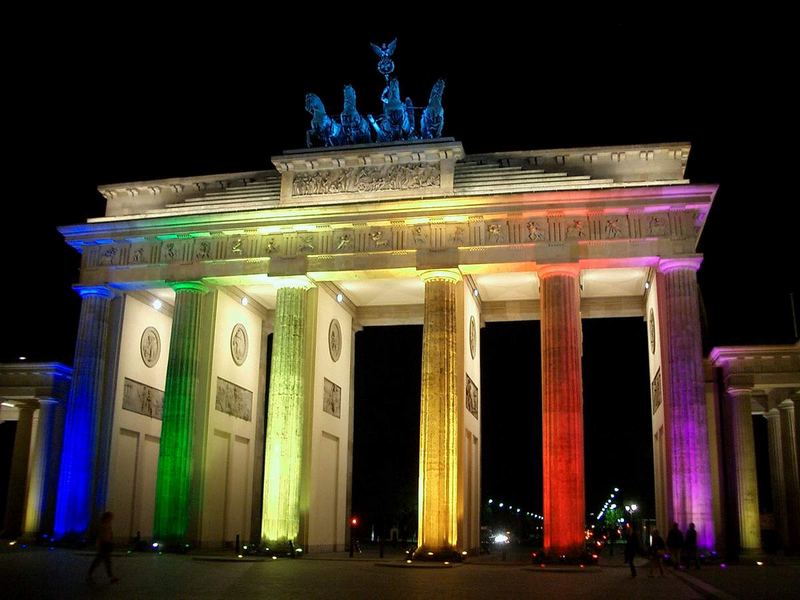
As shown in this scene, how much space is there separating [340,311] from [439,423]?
31.0 feet

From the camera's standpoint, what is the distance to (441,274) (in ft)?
103

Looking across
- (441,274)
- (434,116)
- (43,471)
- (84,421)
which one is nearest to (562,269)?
(441,274)

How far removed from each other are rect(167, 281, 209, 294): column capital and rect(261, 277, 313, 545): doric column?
3.29 metres

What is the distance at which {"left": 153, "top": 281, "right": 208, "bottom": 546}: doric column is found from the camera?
103ft

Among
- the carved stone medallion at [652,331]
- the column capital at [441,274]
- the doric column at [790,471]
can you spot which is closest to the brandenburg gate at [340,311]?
the column capital at [441,274]

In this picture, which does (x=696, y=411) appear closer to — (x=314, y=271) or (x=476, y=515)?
(x=476, y=515)

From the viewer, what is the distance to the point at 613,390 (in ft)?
192

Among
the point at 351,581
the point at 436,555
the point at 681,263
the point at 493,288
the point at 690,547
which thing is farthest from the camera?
the point at 493,288

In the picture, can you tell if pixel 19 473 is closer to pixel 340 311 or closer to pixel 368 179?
pixel 340 311

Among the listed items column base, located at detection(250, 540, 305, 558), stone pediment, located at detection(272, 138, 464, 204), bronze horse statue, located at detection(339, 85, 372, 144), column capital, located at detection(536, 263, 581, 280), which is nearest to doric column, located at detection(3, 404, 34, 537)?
column base, located at detection(250, 540, 305, 558)

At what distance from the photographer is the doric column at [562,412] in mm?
28125

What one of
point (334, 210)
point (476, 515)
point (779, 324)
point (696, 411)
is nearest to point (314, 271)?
point (334, 210)

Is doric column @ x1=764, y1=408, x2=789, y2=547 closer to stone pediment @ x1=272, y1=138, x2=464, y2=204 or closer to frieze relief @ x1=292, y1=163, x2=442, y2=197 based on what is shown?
stone pediment @ x1=272, y1=138, x2=464, y2=204

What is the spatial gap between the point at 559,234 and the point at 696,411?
7.76 metres
